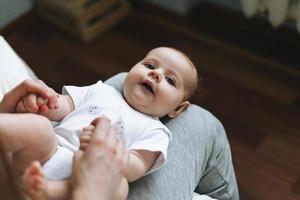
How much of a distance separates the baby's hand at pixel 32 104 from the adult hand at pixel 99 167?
0.22 metres

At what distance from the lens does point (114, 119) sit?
3.23 ft

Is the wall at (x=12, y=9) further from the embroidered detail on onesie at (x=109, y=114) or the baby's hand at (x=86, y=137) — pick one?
the baby's hand at (x=86, y=137)

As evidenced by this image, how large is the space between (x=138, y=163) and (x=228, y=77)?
3.60 feet

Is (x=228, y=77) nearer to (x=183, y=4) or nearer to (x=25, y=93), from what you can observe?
(x=183, y=4)

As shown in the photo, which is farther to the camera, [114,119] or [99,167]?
[114,119]

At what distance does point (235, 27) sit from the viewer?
82.4 inches

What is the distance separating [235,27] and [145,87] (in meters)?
1.16

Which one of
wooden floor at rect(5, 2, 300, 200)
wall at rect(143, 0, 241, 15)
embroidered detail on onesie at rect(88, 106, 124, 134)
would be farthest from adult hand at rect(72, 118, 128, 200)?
wall at rect(143, 0, 241, 15)

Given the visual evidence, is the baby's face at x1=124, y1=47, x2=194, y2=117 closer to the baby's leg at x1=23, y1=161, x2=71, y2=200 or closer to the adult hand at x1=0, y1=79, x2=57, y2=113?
the adult hand at x1=0, y1=79, x2=57, y2=113

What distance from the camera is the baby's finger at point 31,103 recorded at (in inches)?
34.4

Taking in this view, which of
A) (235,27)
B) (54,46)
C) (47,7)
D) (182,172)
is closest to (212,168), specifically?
(182,172)

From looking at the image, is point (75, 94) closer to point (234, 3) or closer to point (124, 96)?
point (124, 96)

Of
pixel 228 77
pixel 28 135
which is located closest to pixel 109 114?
pixel 28 135

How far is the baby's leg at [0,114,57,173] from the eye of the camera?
2.53 ft
